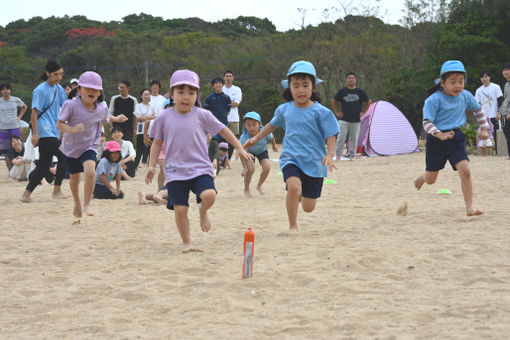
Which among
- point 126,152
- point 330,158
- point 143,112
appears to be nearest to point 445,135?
point 330,158

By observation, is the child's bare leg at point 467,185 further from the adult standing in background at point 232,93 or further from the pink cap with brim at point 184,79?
the adult standing in background at point 232,93

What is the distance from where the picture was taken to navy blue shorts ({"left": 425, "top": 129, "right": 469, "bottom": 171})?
705 centimetres

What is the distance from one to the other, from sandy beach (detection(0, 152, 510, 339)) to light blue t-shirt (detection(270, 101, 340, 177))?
718mm

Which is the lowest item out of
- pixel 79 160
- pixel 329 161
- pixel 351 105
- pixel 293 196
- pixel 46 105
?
pixel 293 196

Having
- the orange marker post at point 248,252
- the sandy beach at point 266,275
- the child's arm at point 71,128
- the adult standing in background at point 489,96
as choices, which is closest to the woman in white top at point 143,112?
the sandy beach at point 266,275

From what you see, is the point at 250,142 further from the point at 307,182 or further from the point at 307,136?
the point at 307,182

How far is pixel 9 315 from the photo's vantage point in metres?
4.13

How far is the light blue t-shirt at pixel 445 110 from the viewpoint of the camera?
7.15m

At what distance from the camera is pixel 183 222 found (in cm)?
559

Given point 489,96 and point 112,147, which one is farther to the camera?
point 489,96

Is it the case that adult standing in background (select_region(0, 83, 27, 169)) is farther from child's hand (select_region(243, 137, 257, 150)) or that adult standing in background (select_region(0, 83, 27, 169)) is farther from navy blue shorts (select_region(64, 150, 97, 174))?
child's hand (select_region(243, 137, 257, 150))

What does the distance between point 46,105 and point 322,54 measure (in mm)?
23083

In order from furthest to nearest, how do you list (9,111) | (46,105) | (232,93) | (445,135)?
(232,93)
(9,111)
(46,105)
(445,135)

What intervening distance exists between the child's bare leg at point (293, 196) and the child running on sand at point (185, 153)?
753 millimetres
